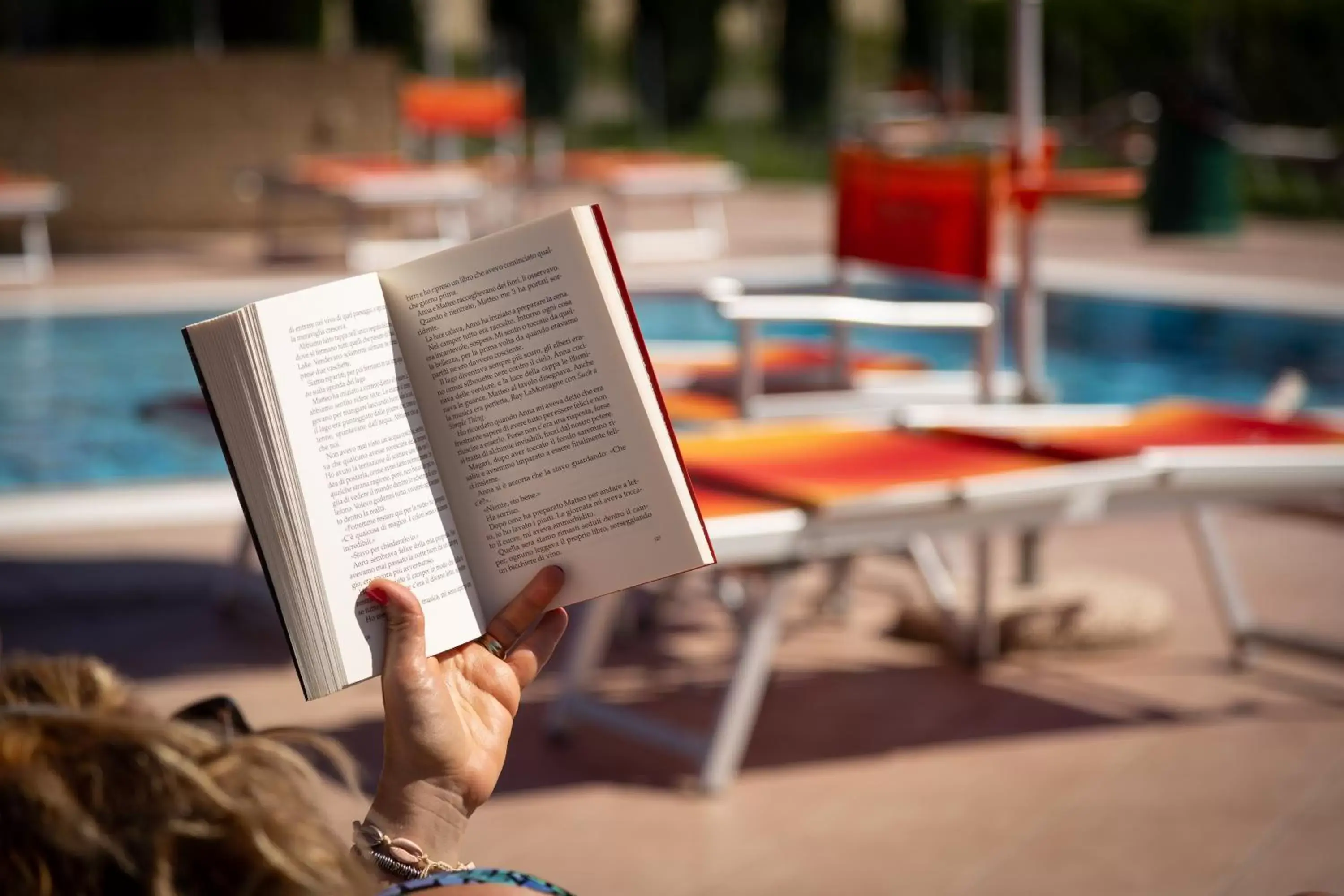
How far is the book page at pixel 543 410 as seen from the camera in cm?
124

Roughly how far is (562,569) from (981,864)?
60.5 inches

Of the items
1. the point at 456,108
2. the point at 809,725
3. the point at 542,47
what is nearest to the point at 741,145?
the point at 542,47

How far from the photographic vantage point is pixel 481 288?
48.9 inches

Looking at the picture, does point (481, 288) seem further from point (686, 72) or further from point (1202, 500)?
point (686, 72)

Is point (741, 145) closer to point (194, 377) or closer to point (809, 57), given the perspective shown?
point (809, 57)

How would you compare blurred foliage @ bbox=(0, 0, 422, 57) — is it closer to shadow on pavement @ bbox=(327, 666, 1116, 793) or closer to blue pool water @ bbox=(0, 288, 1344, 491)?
blue pool water @ bbox=(0, 288, 1344, 491)

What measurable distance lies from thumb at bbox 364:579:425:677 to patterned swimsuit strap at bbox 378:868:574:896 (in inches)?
10.7

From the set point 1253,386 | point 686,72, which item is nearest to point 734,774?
point 1253,386

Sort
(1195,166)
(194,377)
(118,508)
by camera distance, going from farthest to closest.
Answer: (1195,166) < (194,377) < (118,508)

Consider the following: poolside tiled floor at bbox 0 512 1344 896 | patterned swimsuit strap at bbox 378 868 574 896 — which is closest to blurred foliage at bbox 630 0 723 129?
poolside tiled floor at bbox 0 512 1344 896

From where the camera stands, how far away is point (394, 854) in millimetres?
1166

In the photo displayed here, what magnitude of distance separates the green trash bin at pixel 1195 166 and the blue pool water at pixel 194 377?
9.65 feet

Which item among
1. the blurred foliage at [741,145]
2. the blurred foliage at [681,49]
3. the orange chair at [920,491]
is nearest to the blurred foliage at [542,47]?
the blurred foliage at [741,145]

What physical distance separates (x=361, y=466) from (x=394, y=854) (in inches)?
10.7
